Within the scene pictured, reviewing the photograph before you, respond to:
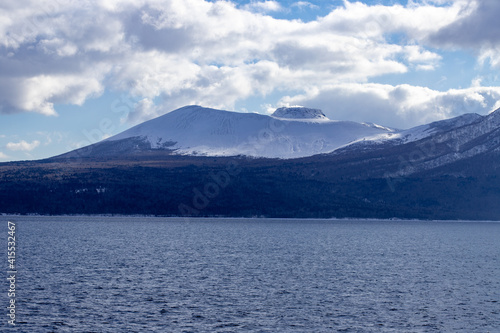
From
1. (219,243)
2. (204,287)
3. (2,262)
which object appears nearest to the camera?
(204,287)

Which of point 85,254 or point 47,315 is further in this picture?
point 85,254

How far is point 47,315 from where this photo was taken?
171 feet

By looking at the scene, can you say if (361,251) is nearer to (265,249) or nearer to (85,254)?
(265,249)

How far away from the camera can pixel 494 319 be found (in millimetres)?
55344

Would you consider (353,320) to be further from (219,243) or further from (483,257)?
(219,243)

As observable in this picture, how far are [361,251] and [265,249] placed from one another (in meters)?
20.0

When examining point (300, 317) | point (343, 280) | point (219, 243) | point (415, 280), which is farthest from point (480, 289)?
point (219, 243)

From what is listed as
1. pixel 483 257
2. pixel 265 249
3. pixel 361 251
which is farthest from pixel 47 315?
pixel 483 257

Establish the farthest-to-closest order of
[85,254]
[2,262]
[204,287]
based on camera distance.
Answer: [85,254] < [2,262] < [204,287]

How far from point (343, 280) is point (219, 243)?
62.4 m

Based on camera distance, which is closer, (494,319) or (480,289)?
(494,319)

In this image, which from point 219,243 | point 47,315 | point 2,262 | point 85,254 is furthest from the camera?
point 219,243

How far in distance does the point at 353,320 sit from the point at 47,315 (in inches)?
1059

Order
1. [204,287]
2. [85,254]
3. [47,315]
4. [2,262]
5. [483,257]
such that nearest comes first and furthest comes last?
[47,315] → [204,287] → [2,262] → [85,254] → [483,257]
